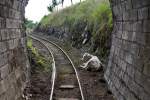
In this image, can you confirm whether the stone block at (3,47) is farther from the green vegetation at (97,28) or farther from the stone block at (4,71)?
the green vegetation at (97,28)

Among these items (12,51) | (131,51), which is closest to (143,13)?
(131,51)

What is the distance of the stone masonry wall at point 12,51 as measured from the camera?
876cm

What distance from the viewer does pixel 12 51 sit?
33.7 feet

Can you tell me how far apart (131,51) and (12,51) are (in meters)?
4.19

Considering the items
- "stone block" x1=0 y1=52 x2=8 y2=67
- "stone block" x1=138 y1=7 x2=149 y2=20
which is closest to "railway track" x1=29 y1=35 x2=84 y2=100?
"stone block" x1=0 y1=52 x2=8 y2=67

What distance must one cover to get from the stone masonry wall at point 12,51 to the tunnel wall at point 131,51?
3.86 metres

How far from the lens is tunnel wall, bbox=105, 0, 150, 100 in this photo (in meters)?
8.13

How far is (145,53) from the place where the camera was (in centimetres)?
820

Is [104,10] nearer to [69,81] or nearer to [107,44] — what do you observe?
[107,44]

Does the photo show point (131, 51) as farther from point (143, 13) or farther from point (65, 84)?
point (65, 84)

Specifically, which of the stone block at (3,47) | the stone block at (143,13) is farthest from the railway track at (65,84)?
the stone block at (143,13)

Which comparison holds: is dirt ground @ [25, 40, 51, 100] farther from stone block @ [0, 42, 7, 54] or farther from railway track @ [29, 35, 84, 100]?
stone block @ [0, 42, 7, 54]

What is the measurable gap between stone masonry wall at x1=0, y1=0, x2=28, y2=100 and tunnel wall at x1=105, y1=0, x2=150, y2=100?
12.7 feet

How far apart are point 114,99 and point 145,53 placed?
146 inches
